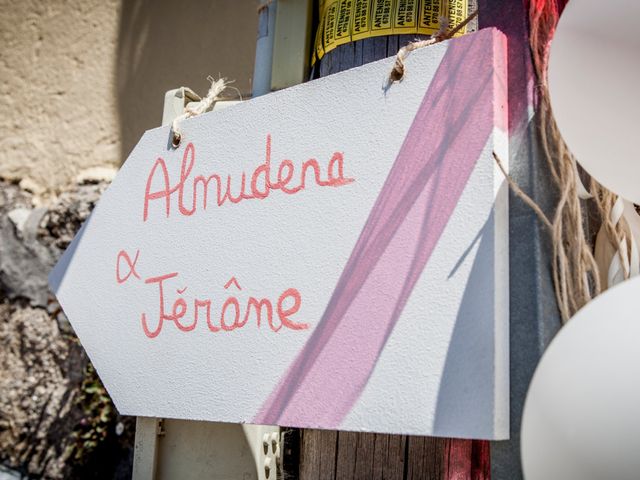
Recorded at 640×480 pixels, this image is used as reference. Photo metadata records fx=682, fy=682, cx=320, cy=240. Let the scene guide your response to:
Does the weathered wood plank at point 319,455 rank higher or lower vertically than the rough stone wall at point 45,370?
lower

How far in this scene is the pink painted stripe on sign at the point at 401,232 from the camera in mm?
831

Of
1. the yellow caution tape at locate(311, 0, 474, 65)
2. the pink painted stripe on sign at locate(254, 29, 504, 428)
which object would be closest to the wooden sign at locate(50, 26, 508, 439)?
the pink painted stripe on sign at locate(254, 29, 504, 428)

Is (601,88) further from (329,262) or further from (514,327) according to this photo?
(329,262)

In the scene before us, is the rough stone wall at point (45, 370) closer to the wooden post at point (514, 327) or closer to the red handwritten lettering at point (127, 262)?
the red handwritten lettering at point (127, 262)

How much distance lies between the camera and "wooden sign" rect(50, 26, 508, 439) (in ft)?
2.61

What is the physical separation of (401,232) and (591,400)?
32cm

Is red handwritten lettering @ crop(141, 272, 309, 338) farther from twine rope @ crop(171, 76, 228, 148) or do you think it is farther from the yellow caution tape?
the yellow caution tape

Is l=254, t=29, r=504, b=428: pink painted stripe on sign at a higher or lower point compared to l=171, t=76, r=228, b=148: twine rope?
lower

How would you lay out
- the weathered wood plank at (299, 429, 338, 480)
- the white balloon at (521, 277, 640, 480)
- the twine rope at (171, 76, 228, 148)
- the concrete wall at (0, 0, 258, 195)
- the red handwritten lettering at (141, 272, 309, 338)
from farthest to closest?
1. the concrete wall at (0, 0, 258, 195)
2. the twine rope at (171, 76, 228, 148)
3. the weathered wood plank at (299, 429, 338, 480)
4. the red handwritten lettering at (141, 272, 309, 338)
5. the white balloon at (521, 277, 640, 480)

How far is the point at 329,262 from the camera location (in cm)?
92

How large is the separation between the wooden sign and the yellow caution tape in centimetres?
21

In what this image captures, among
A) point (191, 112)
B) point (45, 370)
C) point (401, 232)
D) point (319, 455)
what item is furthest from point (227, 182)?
point (45, 370)

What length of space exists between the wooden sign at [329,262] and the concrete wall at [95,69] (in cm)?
118

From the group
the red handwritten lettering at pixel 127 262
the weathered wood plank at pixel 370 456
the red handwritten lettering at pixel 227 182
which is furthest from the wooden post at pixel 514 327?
the red handwritten lettering at pixel 127 262
